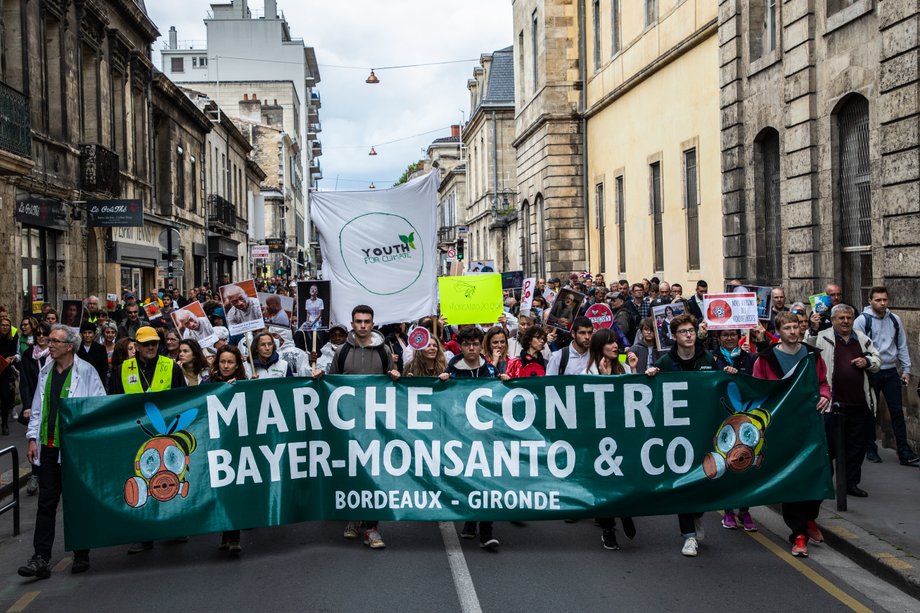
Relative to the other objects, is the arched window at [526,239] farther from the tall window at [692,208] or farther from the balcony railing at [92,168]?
the balcony railing at [92,168]

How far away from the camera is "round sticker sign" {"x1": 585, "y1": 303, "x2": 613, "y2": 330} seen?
48.4ft

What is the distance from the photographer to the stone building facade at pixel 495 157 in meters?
50.8

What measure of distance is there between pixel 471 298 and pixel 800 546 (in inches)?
275

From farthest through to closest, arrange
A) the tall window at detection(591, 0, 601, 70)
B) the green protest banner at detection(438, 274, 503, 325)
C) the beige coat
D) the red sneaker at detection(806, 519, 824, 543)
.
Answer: the tall window at detection(591, 0, 601, 70) < the green protest banner at detection(438, 274, 503, 325) < the beige coat < the red sneaker at detection(806, 519, 824, 543)

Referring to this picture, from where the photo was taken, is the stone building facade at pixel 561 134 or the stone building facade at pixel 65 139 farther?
the stone building facade at pixel 561 134

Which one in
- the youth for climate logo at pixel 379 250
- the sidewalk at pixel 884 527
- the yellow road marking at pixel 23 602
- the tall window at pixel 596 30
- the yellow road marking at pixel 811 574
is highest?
the tall window at pixel 596 30

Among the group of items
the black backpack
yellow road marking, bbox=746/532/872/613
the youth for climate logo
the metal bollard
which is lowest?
yellow road marking, bbox=746/532/872/613

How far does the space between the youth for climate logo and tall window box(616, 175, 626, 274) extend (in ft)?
59.5

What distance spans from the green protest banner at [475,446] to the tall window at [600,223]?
22.8 meters

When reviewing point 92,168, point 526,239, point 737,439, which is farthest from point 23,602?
point 526,239

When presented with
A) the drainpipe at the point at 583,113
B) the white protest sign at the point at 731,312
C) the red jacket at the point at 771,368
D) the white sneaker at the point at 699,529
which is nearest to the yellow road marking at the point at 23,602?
the white sneaker at the point at 699,529

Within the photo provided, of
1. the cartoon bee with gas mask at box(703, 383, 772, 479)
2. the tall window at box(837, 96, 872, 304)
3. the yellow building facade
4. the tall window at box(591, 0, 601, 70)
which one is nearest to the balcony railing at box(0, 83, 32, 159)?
the yellow building facade

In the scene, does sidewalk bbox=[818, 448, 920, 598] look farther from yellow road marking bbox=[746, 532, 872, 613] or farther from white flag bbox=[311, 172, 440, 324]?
white flag bbox=[311, 172, 440, 324]

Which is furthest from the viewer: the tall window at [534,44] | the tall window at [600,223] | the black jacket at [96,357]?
the tall window at [534,44]
